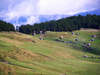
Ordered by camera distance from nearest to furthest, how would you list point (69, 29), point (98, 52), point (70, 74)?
point (70, 74) → point (98, 52) → point (69, 29)

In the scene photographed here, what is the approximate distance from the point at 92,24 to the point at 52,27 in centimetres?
5102

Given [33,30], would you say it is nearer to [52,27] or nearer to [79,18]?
[52,27]

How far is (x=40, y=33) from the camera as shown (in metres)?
142

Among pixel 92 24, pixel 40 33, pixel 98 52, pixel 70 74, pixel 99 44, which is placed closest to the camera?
pixel 70 74

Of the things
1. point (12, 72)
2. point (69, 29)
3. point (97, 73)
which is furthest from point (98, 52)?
point (69, 29)

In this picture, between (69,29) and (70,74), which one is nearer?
(70,74)

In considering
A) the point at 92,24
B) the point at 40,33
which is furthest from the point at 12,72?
the point at 92,24

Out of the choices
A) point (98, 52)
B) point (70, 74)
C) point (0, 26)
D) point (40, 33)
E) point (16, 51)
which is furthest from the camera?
point (40, 33)

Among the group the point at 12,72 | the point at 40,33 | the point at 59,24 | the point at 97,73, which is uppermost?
the point at 59,24

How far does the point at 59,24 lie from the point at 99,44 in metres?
73.8

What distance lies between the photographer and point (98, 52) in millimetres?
83500

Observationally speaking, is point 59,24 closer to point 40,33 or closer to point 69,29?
point 69,29

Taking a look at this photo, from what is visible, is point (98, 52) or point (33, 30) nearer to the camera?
point (98, 52)

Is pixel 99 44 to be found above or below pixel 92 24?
below
